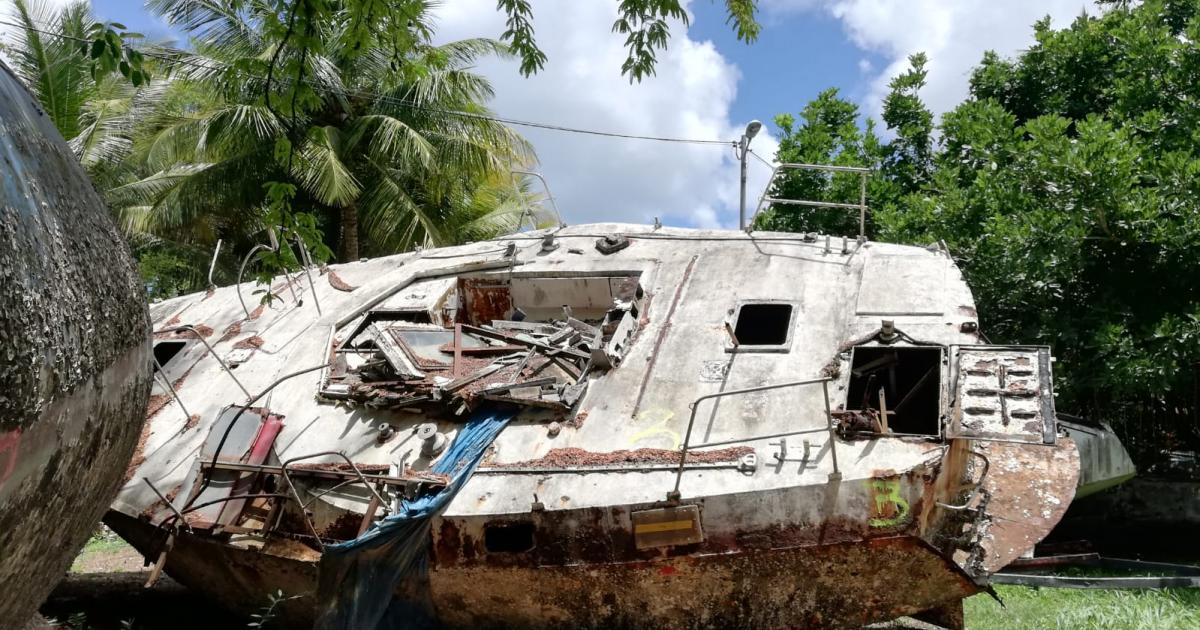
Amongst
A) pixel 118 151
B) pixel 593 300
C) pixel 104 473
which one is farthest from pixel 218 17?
pixel 104 473

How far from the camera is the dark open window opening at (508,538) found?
22.1 ft

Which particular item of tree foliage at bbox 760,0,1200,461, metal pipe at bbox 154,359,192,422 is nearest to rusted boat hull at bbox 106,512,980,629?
metal pipe at bbox 154,359,192,422

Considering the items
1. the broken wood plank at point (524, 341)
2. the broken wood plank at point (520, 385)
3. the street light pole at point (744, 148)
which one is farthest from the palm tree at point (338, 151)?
the broken wood plank at point (520, 385)

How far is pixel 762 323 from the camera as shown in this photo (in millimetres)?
9234

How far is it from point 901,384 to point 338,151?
42.3 feet

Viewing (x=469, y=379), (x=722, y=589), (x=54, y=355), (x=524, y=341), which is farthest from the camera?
(x=524, y=341)

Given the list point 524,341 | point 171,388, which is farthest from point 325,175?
point 524,341

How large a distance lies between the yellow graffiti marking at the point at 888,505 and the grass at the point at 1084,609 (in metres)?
2.14

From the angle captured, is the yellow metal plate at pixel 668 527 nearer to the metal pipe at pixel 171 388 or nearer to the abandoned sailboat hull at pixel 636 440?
the abandoned sailboat hull at pixel 636 440

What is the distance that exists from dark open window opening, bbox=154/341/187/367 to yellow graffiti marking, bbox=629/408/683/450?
16.6 ft

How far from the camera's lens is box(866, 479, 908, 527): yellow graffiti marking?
20.8 feet

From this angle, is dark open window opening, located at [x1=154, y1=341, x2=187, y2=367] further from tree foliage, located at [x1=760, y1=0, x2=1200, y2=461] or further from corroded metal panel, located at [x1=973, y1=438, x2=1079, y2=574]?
tree foliage, located at [x1=760, y1=0, x2=1200, y2=461]

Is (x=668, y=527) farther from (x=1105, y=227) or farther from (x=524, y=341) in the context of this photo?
(x=1105, y=227)

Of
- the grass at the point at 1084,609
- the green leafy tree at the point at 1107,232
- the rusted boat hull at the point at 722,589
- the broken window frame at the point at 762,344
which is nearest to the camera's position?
the rusted boat hull at the point at 722,589
